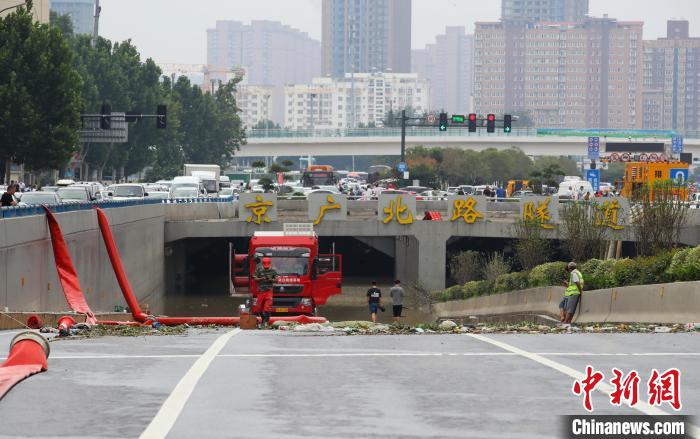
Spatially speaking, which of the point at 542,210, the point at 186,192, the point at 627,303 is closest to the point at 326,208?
the point at 542,210

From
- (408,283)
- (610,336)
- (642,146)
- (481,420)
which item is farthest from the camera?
(642,146)

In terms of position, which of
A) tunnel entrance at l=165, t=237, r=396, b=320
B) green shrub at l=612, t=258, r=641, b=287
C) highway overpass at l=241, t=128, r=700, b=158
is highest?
highway overpass at l=241, t=128, r=700, b=158

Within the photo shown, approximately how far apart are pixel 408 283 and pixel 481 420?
189ft

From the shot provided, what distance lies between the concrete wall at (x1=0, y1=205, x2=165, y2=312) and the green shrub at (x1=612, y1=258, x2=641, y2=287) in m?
13.2

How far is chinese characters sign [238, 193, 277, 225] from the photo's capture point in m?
63.0

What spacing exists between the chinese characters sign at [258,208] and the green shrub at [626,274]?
112ft

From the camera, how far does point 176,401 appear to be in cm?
938

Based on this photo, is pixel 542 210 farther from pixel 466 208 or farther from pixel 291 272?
pixel 291 272

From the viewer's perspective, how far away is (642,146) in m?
152

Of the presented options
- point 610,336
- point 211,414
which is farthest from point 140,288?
point 211,414

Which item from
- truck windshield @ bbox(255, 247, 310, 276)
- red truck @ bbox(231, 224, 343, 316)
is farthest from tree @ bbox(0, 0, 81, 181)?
truck windshield @ bbox(255, 247, 310, 276)

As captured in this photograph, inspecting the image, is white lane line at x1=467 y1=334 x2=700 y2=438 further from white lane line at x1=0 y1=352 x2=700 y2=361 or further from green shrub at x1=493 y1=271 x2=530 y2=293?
green shrub at x1=493 y1=271 x2=530 y2=293

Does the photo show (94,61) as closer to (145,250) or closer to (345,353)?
(145,250)

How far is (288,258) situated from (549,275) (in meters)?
7.50
